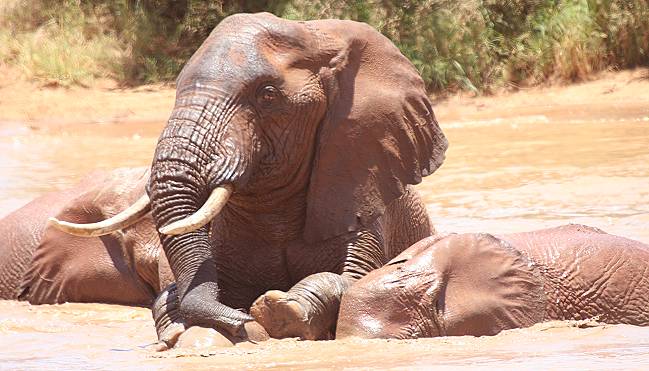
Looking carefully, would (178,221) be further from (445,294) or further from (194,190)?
(445,294)

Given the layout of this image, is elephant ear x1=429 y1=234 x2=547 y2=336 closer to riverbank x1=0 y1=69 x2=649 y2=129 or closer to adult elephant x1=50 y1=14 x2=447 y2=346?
adult elephant x1=50 y1=14 x2=447 y2=346

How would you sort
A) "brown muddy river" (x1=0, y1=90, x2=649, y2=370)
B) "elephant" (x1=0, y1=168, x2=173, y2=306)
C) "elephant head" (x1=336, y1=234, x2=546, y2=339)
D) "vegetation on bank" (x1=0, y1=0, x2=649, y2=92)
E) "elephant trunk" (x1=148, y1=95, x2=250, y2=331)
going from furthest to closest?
"vegetation on bank" (x1=0, y1=0, x2=649, y2=92) → "elephant" (x1=0, y1=168, x2=173, y2=306) → "elephant head" (x1=336, y1=234, x2=546, y2=339) → "elephant trunk" (x1=148, y1=95, x2=250, y2=331) → "brown muddy river" (x1=0, y1=90, x2=649, y2=370)

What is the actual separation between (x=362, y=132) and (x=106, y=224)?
1.17 m

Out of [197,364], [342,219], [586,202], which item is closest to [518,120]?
[586,202]

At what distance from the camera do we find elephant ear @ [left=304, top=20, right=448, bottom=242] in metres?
6.16

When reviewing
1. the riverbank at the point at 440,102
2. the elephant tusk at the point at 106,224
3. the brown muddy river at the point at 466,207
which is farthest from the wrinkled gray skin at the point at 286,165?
the riverbank at the point at 440,102

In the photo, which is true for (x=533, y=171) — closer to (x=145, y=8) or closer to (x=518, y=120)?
(x=518, y=120)

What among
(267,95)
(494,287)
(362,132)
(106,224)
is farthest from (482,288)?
(106,224)

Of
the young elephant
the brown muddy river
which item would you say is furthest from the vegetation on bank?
the young elephant

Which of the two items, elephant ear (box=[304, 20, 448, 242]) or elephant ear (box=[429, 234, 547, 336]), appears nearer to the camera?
elephant ear (box=[429, 234, 547, 336])

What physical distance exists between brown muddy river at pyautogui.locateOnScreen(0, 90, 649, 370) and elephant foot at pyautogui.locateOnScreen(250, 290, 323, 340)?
0.25 ft

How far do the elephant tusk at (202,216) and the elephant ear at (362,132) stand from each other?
2.29ft

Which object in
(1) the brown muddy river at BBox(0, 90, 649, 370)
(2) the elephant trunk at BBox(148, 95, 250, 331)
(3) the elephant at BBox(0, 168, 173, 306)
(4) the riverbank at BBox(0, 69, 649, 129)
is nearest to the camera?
(1) the brown muddy river at BBox(0, 90, 649, 370)

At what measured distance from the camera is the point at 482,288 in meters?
5.74
